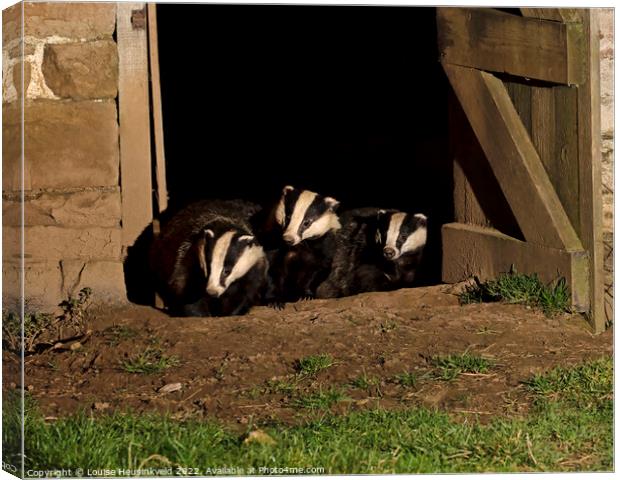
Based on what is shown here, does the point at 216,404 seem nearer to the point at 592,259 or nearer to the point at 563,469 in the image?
the point at 563,469

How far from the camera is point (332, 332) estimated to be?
5.61 m

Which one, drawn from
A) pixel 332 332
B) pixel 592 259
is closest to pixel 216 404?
pixel 332 332

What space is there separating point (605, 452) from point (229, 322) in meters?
2.19

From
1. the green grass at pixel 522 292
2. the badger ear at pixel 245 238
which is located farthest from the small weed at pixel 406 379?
the badger ear at pixel 245 238

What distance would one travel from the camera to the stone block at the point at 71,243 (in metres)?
6.05

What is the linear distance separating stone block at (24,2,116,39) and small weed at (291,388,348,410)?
7.92 ft

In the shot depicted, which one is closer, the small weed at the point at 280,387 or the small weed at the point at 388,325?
the small weed at the point at 280,387

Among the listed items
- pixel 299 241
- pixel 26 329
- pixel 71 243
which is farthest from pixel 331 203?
pixel 26 329

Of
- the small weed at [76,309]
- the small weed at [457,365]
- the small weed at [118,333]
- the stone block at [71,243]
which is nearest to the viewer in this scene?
the small weed at [457,365]

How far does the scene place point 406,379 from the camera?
505cm

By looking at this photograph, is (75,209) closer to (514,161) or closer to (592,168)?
(514,161)

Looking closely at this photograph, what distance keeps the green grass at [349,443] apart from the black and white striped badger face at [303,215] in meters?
3.10

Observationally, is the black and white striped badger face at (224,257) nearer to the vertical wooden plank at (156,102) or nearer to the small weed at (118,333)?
the vertical wooden plank at (156,102)

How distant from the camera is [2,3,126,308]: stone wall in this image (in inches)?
233
